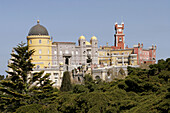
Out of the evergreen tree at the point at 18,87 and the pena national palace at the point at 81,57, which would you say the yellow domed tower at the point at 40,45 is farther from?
the evergreen tree at the point at 18,87

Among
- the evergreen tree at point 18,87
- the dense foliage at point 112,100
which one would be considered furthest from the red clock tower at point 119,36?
the evergreen tree at point 18,87

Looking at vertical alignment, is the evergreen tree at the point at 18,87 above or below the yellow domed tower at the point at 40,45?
below

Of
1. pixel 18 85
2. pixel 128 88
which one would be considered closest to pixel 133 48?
pixel 128 88

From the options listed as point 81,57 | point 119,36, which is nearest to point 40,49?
point 81,57

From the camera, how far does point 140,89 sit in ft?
113

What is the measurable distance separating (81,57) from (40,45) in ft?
33.7

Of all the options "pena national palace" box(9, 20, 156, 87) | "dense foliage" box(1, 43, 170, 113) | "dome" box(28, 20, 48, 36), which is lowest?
"dense foliage" box(1, 43, 170, 113)

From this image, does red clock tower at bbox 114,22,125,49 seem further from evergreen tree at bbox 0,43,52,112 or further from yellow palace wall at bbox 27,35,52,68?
evergreen tree at bbox 0,43,52,112

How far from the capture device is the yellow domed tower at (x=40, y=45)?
230 ft

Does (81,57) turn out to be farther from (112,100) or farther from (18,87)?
(112,100)

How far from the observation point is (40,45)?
70.6 m

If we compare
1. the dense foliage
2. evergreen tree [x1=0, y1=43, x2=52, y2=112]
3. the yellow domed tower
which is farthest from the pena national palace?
evergreen tree [x1=0, y1=43, x2=52, y2=112]

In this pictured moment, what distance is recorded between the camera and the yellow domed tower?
7019cm

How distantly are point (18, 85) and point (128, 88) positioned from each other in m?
11.9
